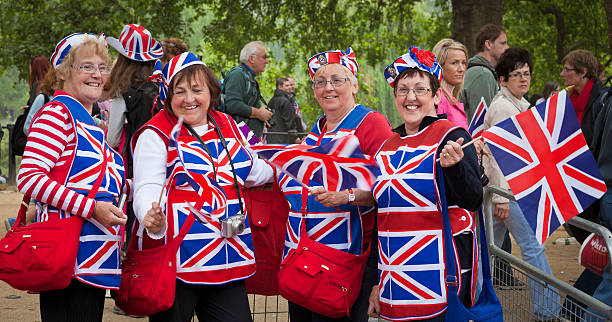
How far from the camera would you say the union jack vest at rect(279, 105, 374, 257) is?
132 inches

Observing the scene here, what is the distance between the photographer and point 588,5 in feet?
54.5

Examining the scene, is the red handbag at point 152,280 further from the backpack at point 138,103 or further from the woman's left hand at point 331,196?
the backpack at point 138,103

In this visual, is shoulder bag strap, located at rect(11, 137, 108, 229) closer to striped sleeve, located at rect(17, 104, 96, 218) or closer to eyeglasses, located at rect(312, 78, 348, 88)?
striped sleeve, located at rect(17, 104, 96, 218)

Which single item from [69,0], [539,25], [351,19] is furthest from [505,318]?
[539,25]

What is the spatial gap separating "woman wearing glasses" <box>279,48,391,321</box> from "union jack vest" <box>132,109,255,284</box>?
11.2 inches

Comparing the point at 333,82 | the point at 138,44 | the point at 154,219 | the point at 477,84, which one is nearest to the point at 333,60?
the point at 333,82

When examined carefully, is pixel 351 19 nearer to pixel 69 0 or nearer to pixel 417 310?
pixel 69 0

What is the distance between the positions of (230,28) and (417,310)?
12.6m

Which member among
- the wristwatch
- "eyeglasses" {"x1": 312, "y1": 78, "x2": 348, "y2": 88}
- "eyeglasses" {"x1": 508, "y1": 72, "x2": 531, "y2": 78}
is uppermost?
"eyeglasses" {"x1": 508, "y1": 72, "x2": 531, "y2": 78}

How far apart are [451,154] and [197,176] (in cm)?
112

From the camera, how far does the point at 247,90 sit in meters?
8.15

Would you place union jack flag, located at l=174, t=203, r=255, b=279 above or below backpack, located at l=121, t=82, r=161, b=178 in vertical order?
below

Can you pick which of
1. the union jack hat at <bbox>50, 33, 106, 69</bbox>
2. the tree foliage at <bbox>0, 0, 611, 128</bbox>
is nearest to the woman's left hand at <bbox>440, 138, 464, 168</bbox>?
the union jack hat at <bbox>50, 33, 106, 69</bbox>

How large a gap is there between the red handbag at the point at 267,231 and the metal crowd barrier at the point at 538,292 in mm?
1260
